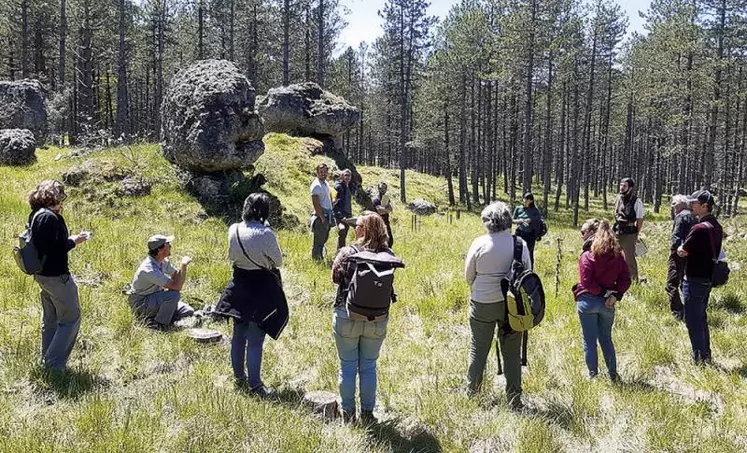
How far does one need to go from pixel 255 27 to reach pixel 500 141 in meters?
25.9

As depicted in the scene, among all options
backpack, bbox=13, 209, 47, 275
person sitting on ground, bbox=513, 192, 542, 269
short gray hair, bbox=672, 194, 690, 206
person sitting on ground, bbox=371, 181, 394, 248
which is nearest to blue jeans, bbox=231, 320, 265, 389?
backpack, bbox=13, 209, 47, 275

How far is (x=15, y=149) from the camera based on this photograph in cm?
1414

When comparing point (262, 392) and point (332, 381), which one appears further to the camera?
point (332, 381)

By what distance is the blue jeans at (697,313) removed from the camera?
5.82 m

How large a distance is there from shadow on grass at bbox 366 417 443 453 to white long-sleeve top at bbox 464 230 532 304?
50.6 inches

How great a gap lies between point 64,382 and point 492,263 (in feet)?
13.1

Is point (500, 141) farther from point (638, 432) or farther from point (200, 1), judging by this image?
point (638, 432)

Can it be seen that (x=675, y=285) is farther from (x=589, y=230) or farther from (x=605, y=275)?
(x=605, y=275)

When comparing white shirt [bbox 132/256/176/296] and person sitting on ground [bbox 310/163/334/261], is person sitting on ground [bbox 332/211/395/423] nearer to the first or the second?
white shirt [bbox 132/256/176/296]

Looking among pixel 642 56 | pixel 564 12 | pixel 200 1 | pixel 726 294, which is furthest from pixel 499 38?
pixel 726 294

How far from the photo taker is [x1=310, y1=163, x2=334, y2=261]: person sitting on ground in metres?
9.27

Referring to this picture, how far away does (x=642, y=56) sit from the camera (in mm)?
36344

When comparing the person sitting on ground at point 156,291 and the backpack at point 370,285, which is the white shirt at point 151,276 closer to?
the person sitting on ground at point 156,291

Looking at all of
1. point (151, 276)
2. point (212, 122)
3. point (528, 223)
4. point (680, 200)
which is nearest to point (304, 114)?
point (212, 122)
